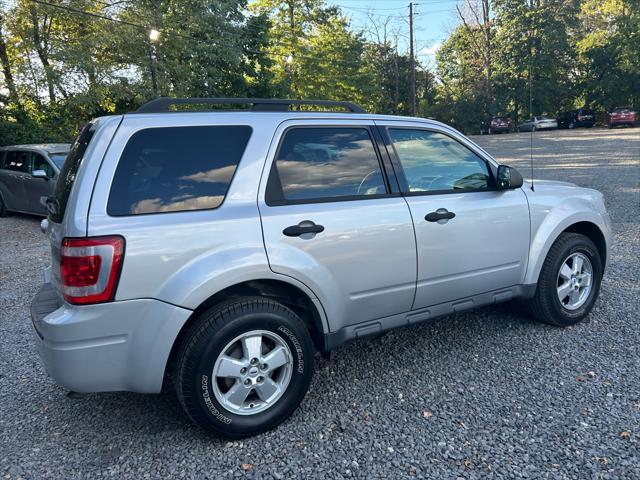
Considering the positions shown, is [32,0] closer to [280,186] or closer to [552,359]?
[280,186]

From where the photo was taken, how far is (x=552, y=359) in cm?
358

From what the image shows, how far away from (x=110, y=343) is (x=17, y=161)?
397 inches

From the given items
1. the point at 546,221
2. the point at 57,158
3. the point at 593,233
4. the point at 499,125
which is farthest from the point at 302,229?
the point at 499,125

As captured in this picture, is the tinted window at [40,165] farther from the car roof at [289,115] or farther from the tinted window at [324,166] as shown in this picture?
the tinted window at [324,166]

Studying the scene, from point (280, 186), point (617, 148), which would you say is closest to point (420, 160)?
point (280, 186)

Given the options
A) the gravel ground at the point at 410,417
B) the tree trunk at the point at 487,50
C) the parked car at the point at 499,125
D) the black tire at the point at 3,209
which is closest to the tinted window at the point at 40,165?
the black tire at the point at 3,209

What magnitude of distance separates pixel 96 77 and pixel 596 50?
41321mm

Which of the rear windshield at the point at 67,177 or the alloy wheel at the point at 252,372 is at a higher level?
the rear windshield at the point at 67,177

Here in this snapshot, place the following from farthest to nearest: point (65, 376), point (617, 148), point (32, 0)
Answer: point (617, 148), point (32, 0), point (65, 376)

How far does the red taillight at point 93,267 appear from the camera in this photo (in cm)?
238

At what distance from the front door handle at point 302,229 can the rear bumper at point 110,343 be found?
714 millimetres

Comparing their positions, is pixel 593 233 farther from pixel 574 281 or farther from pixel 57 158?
pixel 57 158

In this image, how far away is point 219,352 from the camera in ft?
8.65

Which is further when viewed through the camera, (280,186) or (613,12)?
(613,12)
